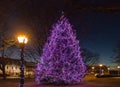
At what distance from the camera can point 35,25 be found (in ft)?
156

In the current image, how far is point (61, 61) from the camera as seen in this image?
3256 centimetres

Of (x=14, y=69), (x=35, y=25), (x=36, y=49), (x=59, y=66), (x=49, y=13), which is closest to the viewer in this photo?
(x=59, y=66)

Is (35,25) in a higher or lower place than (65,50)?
higher

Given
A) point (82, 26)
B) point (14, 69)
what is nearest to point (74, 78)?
point (82, 26)

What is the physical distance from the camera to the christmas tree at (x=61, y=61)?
107ft

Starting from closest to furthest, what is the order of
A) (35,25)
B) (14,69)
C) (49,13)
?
(49,13)
(35,25)
(14,69)

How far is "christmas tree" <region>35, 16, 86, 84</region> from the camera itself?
107ft

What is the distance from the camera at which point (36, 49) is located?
53.0 meters

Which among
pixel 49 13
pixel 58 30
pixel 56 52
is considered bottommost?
pixel 56 52

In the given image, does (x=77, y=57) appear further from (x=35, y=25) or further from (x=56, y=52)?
(x=35, y=25)

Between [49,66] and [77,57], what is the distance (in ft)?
8.73

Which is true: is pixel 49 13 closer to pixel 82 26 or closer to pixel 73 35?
pixel 82 26

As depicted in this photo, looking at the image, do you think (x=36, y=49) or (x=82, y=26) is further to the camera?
(x=36, y=49)

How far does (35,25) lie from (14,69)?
260 feet
